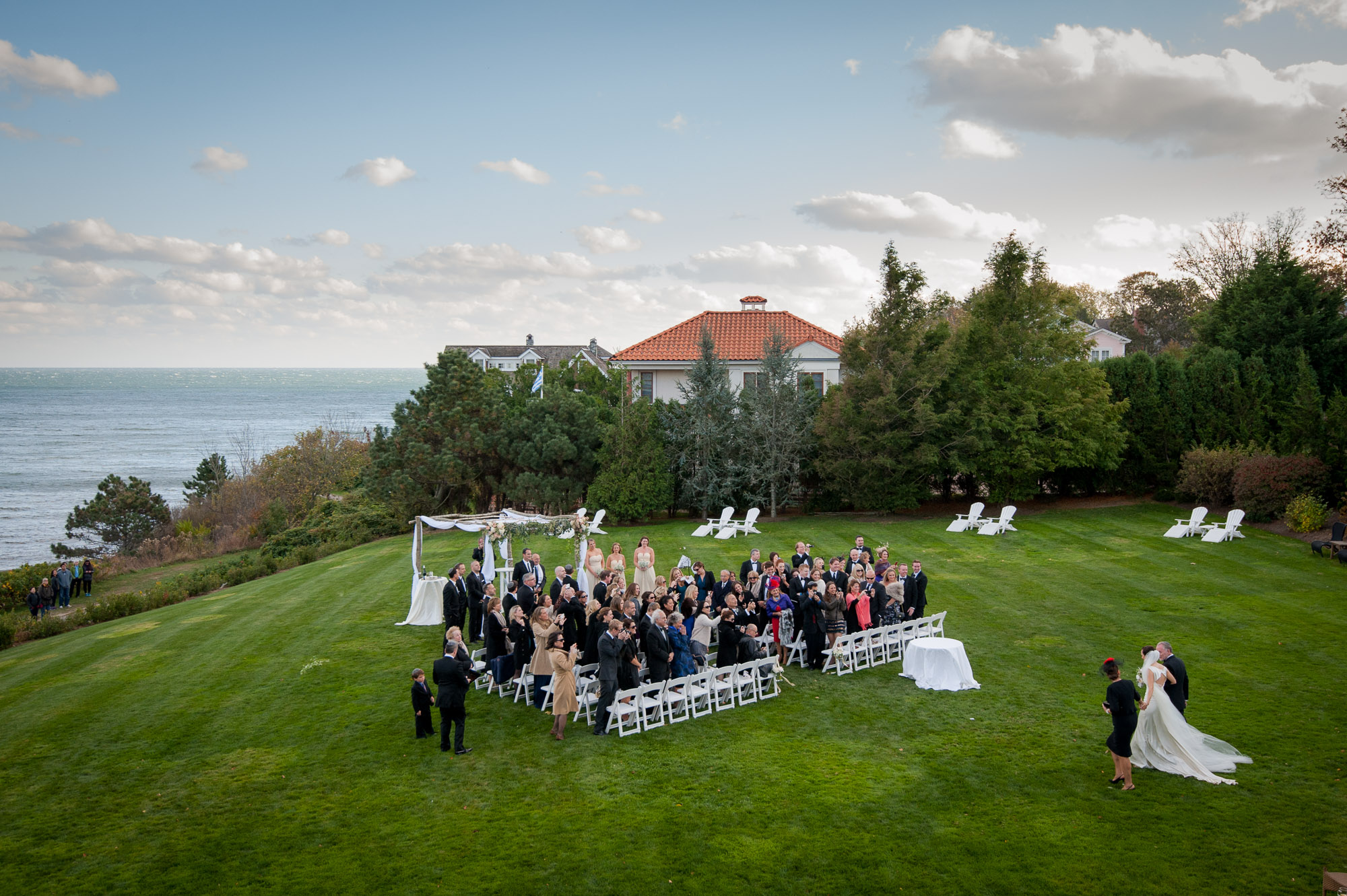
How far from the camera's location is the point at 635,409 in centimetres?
2850

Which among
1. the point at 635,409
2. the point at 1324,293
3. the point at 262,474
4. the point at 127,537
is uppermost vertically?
the point at 1324,293

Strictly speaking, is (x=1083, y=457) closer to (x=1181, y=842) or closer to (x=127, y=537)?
(x=1181, y=842)

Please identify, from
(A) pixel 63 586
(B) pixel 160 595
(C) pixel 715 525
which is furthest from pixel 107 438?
(C) pixel 715 525

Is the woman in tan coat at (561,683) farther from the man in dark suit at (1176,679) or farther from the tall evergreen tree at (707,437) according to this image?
the tall evergreen tree at (707,437)

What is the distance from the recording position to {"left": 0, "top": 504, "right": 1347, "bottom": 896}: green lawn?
25.3 ft

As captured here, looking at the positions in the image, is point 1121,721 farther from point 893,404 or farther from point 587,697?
point 893,404

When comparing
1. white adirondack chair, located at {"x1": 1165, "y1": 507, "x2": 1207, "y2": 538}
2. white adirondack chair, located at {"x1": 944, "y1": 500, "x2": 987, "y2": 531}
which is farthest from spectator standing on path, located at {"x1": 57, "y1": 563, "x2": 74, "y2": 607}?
white adirondack chair, located at {"x1": 1165, "y1": 507, "x2": 1207, "y2": 538}

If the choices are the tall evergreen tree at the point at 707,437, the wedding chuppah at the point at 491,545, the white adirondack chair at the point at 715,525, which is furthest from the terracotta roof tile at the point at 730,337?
the wedding chuppah at the point at 491,545

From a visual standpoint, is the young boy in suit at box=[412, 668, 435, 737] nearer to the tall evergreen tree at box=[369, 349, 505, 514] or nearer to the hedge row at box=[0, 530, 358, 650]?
the hedge row at box=[0, 530, 358, 650]

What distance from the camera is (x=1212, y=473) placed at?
83.4 feet

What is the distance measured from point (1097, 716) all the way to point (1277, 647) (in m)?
5.63

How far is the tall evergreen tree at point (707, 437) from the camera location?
2847 cm

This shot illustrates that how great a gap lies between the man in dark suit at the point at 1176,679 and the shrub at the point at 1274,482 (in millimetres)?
17595

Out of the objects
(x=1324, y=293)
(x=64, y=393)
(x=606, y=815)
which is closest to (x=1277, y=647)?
(x=606, y=815)
